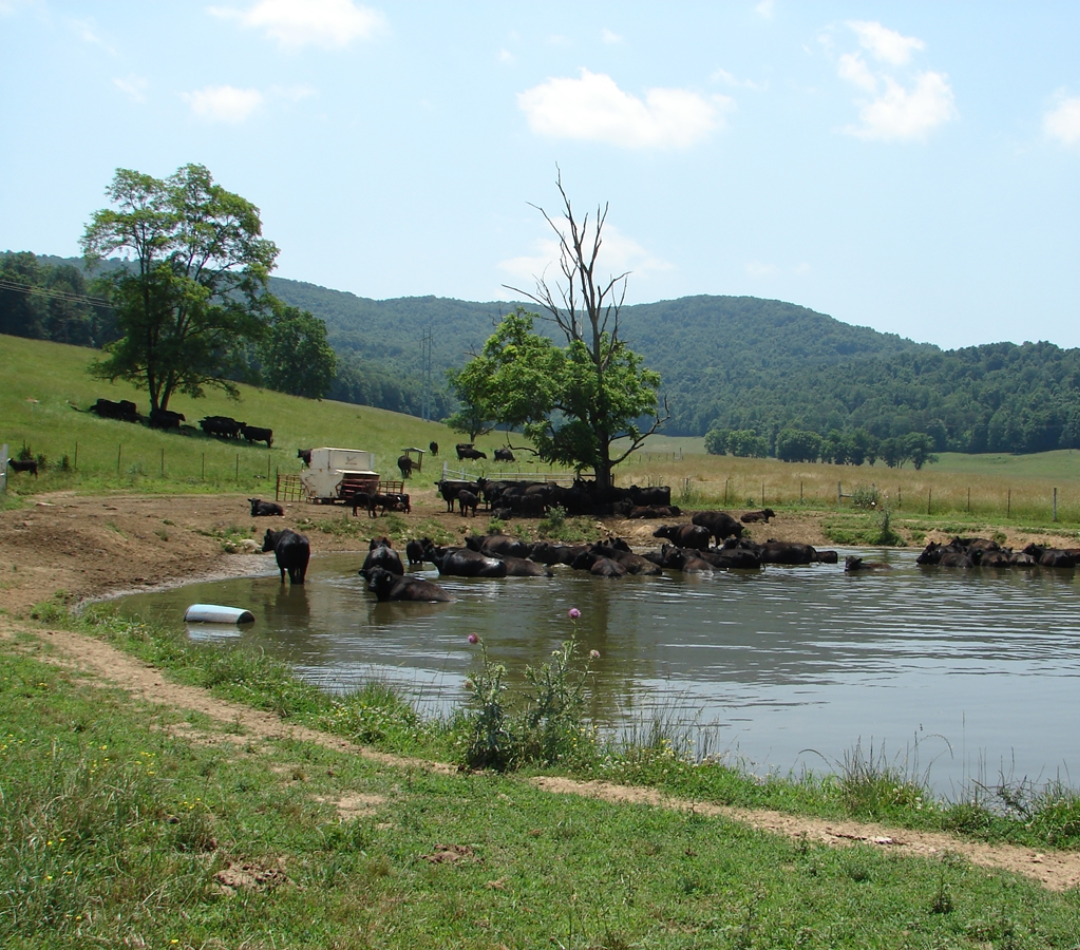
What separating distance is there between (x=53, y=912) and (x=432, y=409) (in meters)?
156

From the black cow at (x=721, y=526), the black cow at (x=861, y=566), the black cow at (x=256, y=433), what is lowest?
the black cow at (x=861, y=566)

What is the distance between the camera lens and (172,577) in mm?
20922

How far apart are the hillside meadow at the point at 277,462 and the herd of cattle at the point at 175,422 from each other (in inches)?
39.9

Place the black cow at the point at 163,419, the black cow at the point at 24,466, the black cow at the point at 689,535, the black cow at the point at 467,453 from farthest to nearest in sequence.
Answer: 1. the black cow at the point at 467,453
2. the black cow at the point at 163,419
3. the black cow at the point at 24,466
4. the black cow at the point at 689,535

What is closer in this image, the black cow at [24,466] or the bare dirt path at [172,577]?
the bare dirt path at [172,577]

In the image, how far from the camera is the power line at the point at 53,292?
90.9 m

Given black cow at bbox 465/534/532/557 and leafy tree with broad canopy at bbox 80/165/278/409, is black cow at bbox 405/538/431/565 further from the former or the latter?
leafy tree with broad canopy at bbox 80/165/278/409

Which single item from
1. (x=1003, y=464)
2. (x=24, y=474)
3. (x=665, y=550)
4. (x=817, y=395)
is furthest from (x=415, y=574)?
(x=817, y=395)

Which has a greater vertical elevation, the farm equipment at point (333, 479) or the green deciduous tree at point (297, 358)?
the green deciduous tree at point (297, 358)

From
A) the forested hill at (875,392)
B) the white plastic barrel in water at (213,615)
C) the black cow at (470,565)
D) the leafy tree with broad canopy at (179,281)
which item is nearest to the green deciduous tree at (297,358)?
the forested hill at (875,392)

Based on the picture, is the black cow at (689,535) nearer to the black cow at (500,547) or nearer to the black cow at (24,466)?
the black cow at (500,547)

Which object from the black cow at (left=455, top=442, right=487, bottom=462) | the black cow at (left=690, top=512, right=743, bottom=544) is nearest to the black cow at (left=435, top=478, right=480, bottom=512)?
the black cow at (left=690, top=512, right=743, bottom=544)

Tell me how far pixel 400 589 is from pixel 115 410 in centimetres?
4078

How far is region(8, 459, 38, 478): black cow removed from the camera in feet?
110
